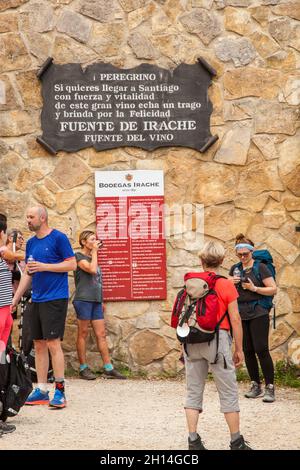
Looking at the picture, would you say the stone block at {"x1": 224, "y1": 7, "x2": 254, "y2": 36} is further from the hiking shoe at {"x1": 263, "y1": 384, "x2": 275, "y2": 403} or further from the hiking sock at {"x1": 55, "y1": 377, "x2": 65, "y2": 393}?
the hiking sock at {"x1": 55, "y1": 377, "x2": 65, "y2": 393}

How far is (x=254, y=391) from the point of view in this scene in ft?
28.2

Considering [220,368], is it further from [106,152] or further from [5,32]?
[5,32]

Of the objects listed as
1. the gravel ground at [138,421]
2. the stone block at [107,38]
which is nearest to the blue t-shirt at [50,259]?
the gravel ground at [138,421]

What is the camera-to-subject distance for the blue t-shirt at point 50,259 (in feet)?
26.0

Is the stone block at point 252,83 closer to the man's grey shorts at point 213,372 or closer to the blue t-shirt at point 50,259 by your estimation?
the blue t-shirt at point 50,259

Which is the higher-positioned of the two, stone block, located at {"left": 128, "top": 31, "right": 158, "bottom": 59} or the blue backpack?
stone block, located at {"left": 128, "top": 31, "right": 158, "bottom": 59}

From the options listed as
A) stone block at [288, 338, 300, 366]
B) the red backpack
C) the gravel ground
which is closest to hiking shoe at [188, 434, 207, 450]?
the gravel ground

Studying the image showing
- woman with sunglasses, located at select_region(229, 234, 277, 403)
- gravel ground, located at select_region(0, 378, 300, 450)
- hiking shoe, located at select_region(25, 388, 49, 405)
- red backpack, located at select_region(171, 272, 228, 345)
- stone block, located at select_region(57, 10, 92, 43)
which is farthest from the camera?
stone block, located at select_region(57, 10, 92, 43)

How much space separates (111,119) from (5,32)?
1.44 meters

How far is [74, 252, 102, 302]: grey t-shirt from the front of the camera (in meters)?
9.40

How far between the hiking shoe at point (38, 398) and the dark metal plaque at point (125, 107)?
2.74 meters

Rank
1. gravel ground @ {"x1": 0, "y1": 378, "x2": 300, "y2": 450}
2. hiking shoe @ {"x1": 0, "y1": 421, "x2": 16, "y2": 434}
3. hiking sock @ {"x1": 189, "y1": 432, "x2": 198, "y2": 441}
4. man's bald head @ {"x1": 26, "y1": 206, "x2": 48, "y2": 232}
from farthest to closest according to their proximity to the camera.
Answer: man's bald head @ {"x1": 26, "y1": 206, "x2": 48, "y2": 232} < hiking shoe @ {"x1": 0, "y1": 421, "x2": 16, "y2": 434} < gravel ground @ {"x1": 0, "y1": 378, "x2": 300, "y2": 450} < hiking sock @ {"x1": 189, "y1": 432, "x2": 198, "y2": 441}

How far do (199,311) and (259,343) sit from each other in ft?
7.66

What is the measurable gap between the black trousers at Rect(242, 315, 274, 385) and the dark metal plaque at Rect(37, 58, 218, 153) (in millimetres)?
2164
